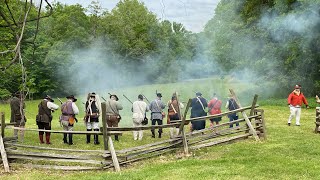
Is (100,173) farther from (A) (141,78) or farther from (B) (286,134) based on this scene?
(A) (141,78)

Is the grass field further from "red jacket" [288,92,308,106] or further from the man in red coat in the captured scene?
"red jacket" [288,92,308,106]

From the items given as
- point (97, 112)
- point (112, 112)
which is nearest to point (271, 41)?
point (112, 112)

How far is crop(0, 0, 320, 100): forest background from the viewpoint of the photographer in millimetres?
28375

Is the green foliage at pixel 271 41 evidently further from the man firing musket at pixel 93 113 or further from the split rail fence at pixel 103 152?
the split rail fence at pixel 103 152

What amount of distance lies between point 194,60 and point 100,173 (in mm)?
27901

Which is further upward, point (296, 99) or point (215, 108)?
point (296, 99)

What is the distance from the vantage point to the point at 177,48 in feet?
117

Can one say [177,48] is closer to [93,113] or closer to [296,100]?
[296,100]

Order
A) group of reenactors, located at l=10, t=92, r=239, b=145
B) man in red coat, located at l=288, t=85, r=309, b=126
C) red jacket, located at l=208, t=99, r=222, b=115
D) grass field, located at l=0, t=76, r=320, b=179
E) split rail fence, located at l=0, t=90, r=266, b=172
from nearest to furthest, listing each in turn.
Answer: grass field, located at l=0, t=76, r=320, b=179 → split rail fence, located at l=0, t=90, r=266, b=172 → group of reenactors, located at l=10, t=92, r=239, b=145 → red jacket, located at l=208, t=99, r=222, b=115 → man in red coat, located at l=288, t=85, r=309, b=126

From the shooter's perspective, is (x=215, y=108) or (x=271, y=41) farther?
(x=271, y=41)

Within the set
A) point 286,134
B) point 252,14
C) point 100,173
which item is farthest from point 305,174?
point 252,14

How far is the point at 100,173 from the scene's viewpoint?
381 inches

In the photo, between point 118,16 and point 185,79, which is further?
point 118,16

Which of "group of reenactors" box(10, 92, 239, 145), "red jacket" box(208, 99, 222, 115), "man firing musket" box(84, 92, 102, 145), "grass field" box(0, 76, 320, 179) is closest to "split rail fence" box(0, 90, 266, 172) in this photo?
"grass field" box(0, 76, 320, 179)
